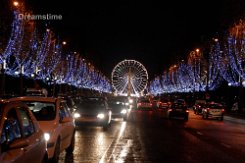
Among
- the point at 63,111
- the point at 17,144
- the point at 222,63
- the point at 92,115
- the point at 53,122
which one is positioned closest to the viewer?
the point at 17,144

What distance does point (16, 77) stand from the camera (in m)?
81.9

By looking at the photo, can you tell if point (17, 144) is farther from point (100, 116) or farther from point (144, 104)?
point (144, 104)

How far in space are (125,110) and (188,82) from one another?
268ft

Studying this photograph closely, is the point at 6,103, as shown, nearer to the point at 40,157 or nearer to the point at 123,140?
the point at 40,157

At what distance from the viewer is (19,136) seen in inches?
316

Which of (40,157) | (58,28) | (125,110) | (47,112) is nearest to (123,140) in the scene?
(47,112)

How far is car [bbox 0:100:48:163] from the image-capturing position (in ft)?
23.1

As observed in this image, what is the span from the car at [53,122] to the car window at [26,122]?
3.95m

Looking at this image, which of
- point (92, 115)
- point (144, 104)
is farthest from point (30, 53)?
point (92, 115)

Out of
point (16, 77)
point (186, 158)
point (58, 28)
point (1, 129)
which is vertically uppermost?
point (58, 28)

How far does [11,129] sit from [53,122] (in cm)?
621

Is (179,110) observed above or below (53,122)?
above

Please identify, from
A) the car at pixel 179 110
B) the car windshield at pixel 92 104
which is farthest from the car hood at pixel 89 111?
the car at pixel 179 110

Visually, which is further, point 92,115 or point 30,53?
point 30,53
